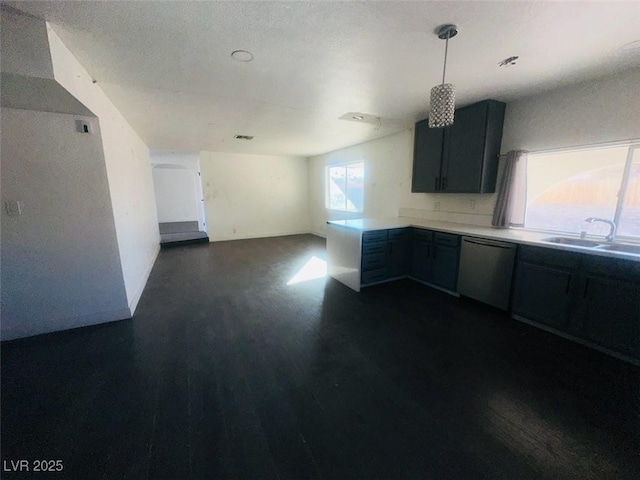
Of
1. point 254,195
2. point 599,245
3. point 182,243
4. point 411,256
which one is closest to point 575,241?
point 599,245

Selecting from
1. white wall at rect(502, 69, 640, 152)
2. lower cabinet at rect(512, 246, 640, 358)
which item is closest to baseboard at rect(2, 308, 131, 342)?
lower cabinet at rect(512, 246, 640, 358)

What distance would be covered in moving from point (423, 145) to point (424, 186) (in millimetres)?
606

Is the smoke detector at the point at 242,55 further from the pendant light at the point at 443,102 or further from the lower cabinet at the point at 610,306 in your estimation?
→ the lower cabinet at the point at 610,306

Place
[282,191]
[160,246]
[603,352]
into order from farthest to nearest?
1. [282,191]
2. [160,246]
3. [603,352]

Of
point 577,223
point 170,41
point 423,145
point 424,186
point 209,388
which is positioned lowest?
point 209,388

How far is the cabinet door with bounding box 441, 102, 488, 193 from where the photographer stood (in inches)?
119

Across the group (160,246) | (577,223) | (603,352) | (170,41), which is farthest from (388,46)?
(160,246)

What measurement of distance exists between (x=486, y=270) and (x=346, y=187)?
3.99 metres

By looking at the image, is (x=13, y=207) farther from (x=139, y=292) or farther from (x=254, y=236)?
(x=254, y=236)

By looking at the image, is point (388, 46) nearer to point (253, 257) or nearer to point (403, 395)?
point (403, 395)

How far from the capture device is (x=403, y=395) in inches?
67.8

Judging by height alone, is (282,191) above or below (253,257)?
above

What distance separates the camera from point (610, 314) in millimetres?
2057

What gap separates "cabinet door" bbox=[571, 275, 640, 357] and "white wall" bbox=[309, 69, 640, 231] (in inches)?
53.7
